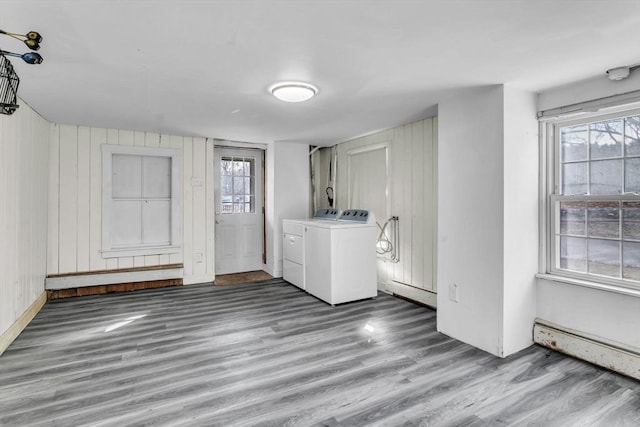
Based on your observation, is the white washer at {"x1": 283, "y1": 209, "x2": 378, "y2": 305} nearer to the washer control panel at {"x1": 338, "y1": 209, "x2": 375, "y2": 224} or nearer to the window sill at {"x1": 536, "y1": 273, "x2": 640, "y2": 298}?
the washer control panel at {"x1": 338, "y1": 209, "x2": 375, "y2": 224}

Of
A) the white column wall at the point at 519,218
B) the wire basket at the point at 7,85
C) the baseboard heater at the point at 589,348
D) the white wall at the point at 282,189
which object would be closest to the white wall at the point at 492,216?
the white column wall at the point at 519,218

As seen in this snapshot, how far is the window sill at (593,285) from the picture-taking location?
2342 millimetres

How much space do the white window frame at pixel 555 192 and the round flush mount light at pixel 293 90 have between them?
1.90m

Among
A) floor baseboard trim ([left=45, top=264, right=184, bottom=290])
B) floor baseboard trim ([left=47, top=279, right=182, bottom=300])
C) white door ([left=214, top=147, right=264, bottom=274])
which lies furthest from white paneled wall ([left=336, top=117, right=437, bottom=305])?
floor baseboard trim ([left=47, top=279, right=182, bottom=300])

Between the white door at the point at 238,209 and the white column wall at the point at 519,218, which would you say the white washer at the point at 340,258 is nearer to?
the white door at the point at 238,209

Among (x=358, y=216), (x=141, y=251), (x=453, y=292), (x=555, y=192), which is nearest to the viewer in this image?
(x=555, y=192)

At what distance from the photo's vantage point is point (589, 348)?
98.7 inches

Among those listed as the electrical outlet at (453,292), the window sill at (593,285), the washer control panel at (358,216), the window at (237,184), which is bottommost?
the electrical outlet at (453,292)

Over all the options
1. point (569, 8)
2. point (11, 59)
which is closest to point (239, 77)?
point (11, 59)

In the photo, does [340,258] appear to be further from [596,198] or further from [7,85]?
[7,85]

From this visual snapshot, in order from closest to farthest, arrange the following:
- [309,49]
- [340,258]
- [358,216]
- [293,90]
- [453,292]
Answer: [309,49], [293,90], [453,292], [340,258], [358,216]

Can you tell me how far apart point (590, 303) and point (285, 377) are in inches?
92.7

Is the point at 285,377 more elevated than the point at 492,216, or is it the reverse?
the point at 492,216

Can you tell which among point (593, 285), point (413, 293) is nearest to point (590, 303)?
point (593, 285)
